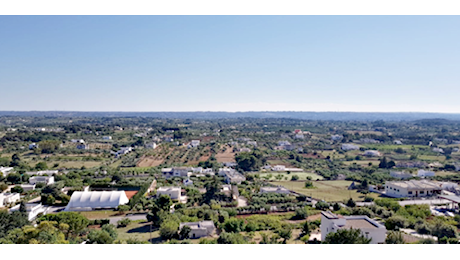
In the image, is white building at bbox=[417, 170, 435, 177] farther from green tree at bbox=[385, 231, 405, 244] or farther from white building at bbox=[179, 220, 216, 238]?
white building at bbox=[179, 220, 216, 238]

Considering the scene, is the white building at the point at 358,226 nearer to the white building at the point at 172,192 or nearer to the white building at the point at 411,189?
the white building at the point at 172,192

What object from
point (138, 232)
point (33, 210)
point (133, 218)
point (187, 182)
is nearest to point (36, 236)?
point (138, 232)

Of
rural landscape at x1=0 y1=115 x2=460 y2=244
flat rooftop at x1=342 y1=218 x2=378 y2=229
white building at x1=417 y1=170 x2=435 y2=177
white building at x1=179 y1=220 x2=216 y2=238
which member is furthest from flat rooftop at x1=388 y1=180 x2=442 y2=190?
white building at x1=179 y1=220 x2=216 y2=238

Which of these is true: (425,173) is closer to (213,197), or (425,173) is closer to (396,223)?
(396,223)

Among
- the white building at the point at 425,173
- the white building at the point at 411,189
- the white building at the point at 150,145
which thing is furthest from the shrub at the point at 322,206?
the white building at the point at 150,145
